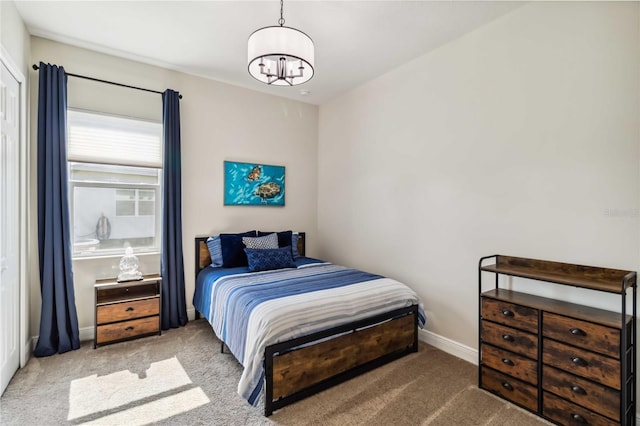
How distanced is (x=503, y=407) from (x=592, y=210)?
4.84 ft

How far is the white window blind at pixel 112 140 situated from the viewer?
3.20 metres

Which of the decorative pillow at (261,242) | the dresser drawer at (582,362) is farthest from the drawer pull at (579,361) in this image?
the decorative pillow at (261,242)

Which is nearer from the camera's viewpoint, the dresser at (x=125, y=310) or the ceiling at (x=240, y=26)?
the ceiling at (x=240, y=26)

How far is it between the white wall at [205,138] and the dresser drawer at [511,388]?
2.94 metres

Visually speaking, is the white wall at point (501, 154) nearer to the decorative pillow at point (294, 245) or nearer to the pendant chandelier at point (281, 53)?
the decorative pillow at point (294, 245)

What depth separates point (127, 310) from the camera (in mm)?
3174

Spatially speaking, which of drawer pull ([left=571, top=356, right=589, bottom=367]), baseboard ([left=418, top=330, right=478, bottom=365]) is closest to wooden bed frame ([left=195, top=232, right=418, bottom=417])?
baseboard ([left=418, top=330, right=478, bottom=365])

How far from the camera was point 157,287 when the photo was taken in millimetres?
3486

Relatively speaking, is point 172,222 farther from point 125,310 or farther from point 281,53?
point 281,53

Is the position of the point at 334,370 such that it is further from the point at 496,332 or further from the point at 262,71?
the point at 262,71

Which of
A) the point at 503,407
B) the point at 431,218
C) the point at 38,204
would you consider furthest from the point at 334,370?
the point at 38,204

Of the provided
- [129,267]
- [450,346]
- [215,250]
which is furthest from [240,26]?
[450,346]

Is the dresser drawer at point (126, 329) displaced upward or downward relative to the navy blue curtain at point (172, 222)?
downward

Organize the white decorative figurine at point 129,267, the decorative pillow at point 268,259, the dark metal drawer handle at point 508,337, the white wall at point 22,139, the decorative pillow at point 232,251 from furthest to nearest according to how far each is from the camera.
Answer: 1. the decorative pillow at point 232,251
2. the decorative pillow at point 268,259
3. the white decorative figurine at point 129,267
4. the white wall at point 22,139
5. the dark metal drawer handle at point 508,337
